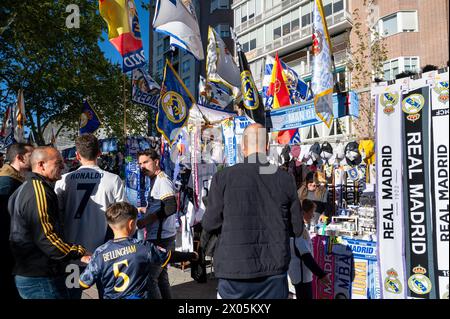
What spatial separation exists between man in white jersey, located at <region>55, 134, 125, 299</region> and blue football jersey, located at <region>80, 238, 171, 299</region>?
399 mm

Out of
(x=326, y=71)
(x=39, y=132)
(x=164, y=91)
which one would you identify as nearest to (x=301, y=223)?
(x=326, y=71)

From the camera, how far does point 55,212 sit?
2.98 meters

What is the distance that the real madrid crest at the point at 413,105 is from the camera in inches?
135

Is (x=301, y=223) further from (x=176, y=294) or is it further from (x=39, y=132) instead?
(x=39, y=132)

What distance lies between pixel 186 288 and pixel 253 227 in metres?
3.71

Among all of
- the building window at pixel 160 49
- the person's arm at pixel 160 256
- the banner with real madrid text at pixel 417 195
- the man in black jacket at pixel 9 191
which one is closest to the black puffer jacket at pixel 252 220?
the person's arm at pixel 160 256

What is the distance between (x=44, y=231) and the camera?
2.83 m

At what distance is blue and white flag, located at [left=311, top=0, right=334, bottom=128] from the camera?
4918mm

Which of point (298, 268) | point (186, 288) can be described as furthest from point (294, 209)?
point (186, 288)

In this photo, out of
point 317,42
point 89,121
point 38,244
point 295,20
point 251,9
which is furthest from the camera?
point 251,9

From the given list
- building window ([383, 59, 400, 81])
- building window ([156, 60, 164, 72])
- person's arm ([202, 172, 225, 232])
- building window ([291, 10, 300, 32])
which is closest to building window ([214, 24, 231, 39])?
building window ([291, 10, 300, 32])

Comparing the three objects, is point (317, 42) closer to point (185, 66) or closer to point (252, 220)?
point (252, 220)

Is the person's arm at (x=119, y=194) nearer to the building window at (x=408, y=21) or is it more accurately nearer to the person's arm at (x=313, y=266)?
the person's arm at (x=313, y=266)

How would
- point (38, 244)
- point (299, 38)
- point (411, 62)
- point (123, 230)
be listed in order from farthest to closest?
point (299, 38)
point (411, 62)
point (123, 230)
point (38, 244)
